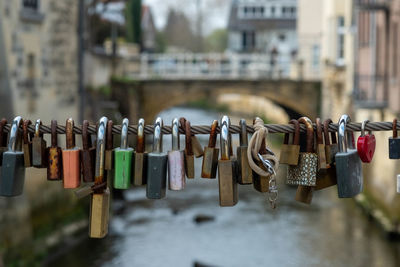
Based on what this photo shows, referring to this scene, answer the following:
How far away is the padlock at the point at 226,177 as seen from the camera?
3176mm

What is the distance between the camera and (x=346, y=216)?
20391mm

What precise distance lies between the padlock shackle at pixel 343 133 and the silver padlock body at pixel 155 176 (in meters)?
0.74

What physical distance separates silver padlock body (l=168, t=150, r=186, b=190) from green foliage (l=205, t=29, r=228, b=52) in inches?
2821

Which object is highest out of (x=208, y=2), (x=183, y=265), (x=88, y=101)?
(x=208, y=2)

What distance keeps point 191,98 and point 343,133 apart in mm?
28999

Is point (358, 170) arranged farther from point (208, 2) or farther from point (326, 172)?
point (208, 2)

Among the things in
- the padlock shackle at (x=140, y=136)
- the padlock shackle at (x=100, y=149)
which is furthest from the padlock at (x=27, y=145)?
the padlock shackle at (x=140, y=136)

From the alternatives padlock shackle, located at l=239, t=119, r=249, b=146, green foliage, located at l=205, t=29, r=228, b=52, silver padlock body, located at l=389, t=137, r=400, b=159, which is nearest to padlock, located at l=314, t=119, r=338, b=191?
silver padlock body, located at l=389, t=137, r=400, b=159

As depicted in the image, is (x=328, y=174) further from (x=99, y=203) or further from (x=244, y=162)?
(x=99, y=203)

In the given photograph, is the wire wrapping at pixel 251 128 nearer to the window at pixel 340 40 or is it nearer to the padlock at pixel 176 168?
the padlock at pixel 176 168

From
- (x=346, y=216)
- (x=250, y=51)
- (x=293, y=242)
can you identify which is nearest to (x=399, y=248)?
(x=293, y=242)

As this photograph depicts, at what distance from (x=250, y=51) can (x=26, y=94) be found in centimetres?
4743

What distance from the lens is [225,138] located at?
10.3 ft

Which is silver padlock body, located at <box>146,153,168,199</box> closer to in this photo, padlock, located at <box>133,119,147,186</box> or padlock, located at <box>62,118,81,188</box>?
padlock, located at <box>133,119,147,186</box>
